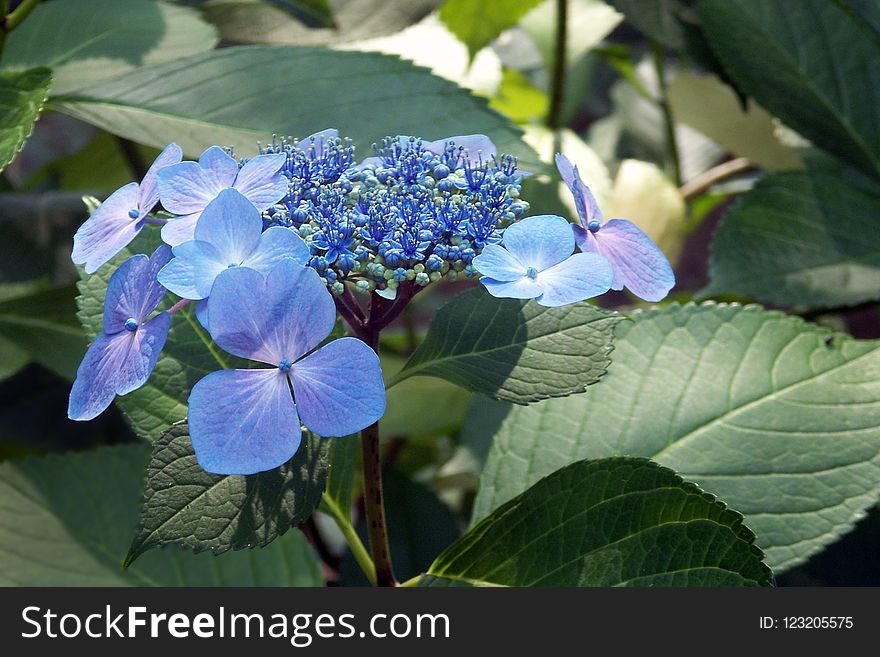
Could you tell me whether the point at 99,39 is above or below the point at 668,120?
above

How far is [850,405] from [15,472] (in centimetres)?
71

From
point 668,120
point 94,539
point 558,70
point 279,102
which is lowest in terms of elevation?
point 94,539

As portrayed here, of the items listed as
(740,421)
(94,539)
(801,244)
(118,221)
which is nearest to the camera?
(118,221)

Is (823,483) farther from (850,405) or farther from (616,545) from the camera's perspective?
(616,545)

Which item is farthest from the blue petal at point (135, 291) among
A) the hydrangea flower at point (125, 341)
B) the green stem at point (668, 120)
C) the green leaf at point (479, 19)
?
the green stem at point (668, 120)

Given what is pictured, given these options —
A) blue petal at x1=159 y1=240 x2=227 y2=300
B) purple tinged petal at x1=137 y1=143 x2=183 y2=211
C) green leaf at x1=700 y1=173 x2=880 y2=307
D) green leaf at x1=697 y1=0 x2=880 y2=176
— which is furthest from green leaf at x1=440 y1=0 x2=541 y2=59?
A: blue petal at x1=159 y1=240 x2=227 y2=300

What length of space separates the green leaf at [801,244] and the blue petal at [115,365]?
0.57 metres

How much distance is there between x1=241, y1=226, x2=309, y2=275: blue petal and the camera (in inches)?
16.9

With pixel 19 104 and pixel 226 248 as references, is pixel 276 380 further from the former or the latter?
pixel 19 104

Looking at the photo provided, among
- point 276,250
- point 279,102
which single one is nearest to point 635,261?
point 276,250

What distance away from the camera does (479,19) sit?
40.0 inches

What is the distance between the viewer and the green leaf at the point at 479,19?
101cm

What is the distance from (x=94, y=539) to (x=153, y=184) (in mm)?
415

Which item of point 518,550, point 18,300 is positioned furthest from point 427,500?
point 18,300
